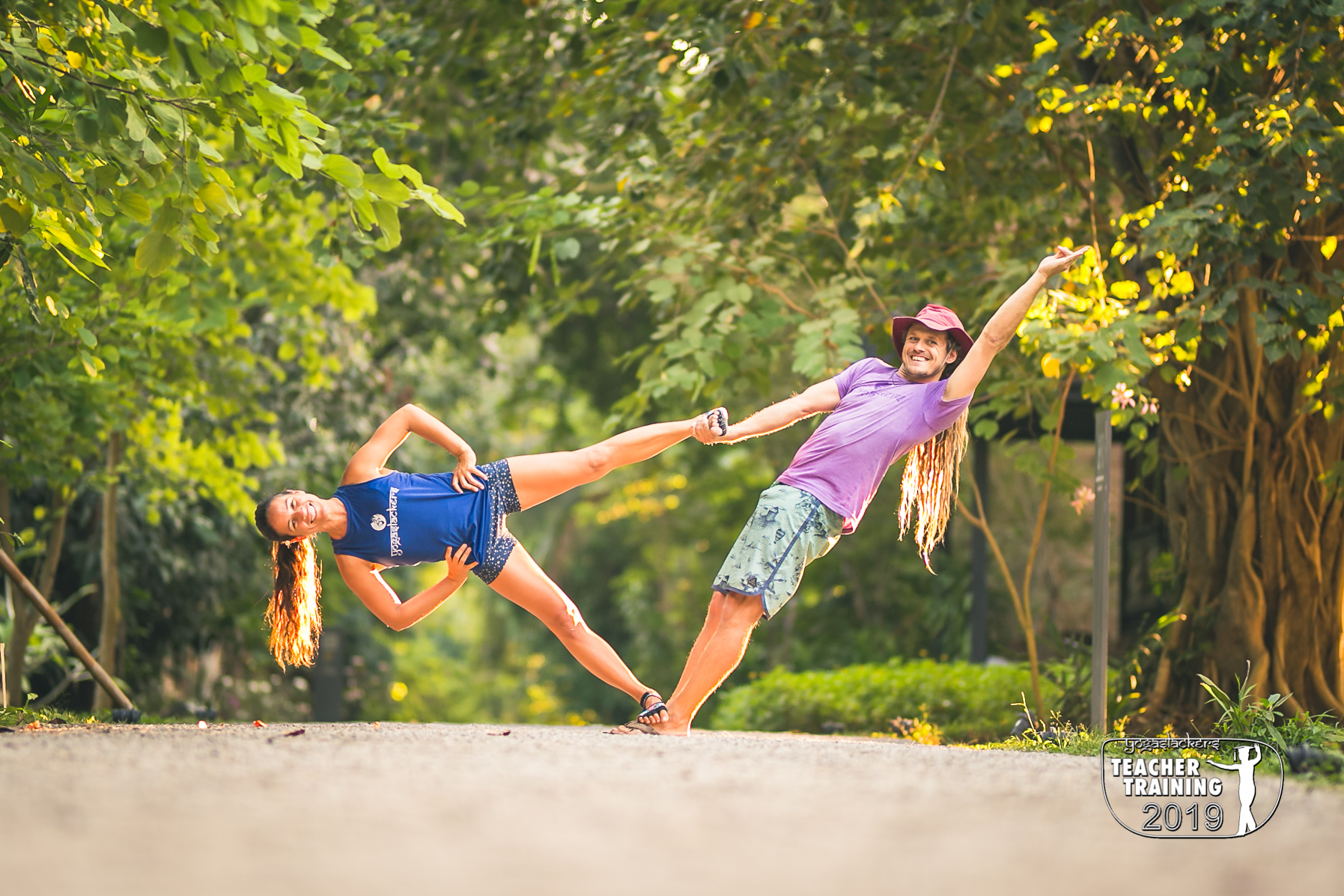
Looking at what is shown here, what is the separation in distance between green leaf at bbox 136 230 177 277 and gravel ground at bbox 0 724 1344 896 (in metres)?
1.86

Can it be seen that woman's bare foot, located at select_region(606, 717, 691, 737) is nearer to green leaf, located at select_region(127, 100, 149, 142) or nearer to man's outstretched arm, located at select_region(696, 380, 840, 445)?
man's outstretched arm, located at select_region(696, 380, 840, 445)

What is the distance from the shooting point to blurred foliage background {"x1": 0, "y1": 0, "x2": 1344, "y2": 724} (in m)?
4.82

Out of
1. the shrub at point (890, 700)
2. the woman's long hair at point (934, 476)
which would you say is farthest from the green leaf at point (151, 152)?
the shrub at point (890, 700)

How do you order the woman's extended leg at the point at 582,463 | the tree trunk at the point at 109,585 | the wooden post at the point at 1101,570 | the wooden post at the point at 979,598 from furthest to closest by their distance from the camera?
the wooden post at the point at 979,598
the tree trunk at the point at 109,585
the wooden post at the point at 1101,570
the woman's extended leg at the point at 582,463

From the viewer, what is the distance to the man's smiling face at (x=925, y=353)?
4996 mm

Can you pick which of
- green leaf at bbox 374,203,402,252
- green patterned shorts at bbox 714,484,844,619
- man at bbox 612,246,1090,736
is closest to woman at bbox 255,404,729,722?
man at bbox 612,246,1090,736

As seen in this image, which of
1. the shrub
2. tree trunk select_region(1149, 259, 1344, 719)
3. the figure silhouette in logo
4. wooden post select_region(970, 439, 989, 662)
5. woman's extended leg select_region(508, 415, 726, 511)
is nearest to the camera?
the figure silhouette in logo

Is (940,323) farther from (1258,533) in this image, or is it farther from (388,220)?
(1258,533)

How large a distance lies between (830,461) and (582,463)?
1.09 meters

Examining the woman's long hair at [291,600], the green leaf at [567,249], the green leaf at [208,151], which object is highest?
the green leaf at [208,151]

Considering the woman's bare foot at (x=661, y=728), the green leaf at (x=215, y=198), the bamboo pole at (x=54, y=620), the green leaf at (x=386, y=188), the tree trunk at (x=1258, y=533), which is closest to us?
the green leaf at (x=386, y=188)

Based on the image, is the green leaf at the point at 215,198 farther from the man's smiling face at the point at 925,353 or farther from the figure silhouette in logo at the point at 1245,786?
the figure silhouette in logo at the point at 1245,786

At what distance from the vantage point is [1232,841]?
2656mm

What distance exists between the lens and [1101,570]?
17.6 feet
